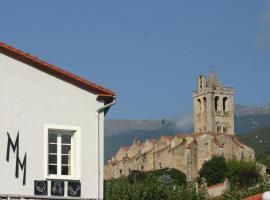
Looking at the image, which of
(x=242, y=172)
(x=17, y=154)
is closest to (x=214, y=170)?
(x=242, y=172)

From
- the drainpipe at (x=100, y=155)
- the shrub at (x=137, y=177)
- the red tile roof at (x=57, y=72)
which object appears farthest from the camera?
the shrub at (x=137, y=177)

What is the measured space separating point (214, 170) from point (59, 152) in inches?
5164

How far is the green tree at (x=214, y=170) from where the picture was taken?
487ft

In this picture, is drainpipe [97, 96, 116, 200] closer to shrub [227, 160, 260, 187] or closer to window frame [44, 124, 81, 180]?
window frame [44, 124, 81, 180]

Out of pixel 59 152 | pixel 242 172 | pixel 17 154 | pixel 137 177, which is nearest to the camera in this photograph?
pixel 17 154

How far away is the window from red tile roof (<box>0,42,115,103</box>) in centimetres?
136

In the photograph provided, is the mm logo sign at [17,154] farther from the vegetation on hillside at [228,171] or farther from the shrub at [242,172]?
the vegetation on hillside at [228,171]

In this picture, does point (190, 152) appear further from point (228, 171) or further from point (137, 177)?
point (228, 171)

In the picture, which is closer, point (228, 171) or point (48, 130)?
point (48, 130)

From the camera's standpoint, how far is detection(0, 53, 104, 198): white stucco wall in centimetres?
2289

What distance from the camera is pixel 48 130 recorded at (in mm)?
23391

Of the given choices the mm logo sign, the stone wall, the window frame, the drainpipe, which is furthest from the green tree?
the mm logo sign

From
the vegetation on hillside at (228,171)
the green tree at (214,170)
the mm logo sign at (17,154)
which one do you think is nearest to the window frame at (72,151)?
the mm logo sign at (17,154)

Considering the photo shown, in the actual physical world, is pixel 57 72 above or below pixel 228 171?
below
